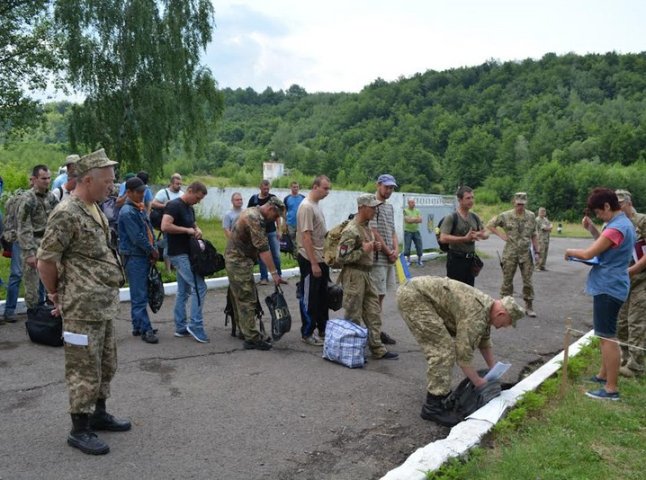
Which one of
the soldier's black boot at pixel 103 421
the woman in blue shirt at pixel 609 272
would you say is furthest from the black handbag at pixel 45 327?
the woman in blue shirt at pixel 609 272

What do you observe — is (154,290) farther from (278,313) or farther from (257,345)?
(278,313)

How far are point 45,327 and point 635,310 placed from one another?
6.50 metres

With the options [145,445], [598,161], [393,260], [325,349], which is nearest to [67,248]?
[145,445]

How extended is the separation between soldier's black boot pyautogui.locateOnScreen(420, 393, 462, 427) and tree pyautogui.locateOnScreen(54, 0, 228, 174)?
22.6 m

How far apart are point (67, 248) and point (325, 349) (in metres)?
3.27

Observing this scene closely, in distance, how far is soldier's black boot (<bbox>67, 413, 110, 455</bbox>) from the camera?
4.02m

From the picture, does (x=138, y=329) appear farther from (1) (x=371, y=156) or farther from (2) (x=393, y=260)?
(1) (x=371, y=156)

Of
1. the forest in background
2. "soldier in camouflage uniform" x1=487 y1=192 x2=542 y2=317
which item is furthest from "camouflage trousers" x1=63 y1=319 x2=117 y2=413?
the forest in background

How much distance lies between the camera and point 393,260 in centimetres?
723

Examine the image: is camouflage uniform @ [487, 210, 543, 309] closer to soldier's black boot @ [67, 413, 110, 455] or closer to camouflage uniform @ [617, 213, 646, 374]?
camouflage uniform @ [617, 213, 646, 374]

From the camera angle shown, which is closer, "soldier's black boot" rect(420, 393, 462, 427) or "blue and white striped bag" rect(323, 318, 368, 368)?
"soldier's black boot" rect(420, 393, 462, 427)

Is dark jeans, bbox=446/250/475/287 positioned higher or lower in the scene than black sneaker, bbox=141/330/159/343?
higher

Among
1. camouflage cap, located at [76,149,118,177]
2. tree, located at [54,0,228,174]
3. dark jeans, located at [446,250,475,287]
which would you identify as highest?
tree, located at [54,0,228,174]

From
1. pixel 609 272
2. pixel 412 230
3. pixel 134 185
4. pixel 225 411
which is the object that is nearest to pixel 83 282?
pixel 225 411
